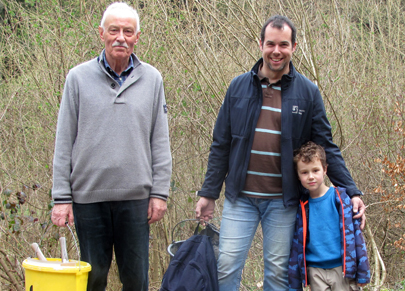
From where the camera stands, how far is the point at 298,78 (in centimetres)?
276

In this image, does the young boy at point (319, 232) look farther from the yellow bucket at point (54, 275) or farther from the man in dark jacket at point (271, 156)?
the yellow bucket at point (54, 275)

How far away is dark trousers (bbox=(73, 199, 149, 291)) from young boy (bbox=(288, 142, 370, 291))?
948 millimetres

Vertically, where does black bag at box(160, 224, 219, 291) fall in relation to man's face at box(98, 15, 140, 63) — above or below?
below

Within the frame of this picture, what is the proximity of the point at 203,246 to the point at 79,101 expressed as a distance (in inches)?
47.9

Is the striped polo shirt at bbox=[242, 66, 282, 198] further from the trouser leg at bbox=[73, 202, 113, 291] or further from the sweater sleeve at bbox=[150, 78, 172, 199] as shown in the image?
the trouser leg at bbox=[73, 202, 113, 291]

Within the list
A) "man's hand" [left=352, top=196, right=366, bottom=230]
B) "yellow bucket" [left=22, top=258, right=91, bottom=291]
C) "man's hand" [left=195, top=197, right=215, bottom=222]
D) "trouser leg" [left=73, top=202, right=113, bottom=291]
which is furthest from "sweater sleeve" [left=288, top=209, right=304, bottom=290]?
"yellow bucket" [left=22, top=258, right=91, bottom=291]

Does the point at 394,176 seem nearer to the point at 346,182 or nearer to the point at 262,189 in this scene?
the point at 346,182

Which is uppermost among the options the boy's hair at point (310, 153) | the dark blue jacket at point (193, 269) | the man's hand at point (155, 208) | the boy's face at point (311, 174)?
the boy's hair at point (310, 153)

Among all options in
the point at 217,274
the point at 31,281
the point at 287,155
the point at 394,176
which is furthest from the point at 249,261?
the point at 31,281

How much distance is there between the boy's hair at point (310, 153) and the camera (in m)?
2.63

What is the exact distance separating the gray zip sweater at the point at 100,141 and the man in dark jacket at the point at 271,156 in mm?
601

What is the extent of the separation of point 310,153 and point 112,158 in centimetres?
120

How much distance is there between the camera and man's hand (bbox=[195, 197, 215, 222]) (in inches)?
113

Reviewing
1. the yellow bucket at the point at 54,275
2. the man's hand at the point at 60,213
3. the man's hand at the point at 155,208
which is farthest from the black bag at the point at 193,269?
the man's hand at the point at 60,213
